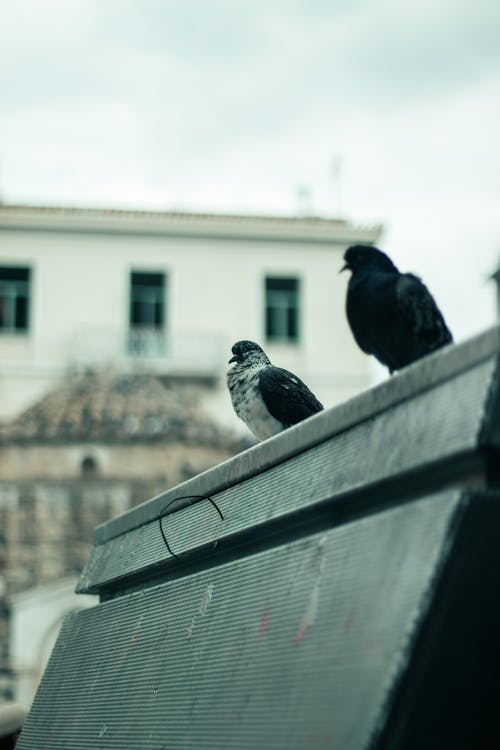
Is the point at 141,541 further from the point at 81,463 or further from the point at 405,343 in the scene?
the point at 81,463

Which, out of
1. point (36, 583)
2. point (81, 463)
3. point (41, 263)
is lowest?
point (36, 583)

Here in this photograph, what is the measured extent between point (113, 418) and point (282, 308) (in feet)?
27.2

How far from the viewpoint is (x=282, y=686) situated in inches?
84.5

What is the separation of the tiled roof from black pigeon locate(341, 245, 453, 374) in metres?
22.2

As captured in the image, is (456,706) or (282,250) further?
(282,250)

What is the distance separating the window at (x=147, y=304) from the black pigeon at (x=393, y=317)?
1137 inches

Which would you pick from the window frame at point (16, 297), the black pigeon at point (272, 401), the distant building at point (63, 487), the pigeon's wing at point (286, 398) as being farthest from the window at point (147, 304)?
the pigeon's wing at point (286, 398)

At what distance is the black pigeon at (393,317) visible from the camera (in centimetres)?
279

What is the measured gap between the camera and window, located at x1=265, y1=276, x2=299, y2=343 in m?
32.7

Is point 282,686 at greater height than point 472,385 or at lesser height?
lesser

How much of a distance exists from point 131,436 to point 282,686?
76.1 feet

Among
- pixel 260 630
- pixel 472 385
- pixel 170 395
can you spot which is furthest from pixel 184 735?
pixel 170 395

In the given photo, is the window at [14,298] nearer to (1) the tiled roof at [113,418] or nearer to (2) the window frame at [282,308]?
(1) the tiled roof at [113,418]

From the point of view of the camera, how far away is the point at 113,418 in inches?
1010
